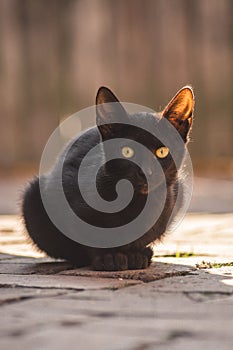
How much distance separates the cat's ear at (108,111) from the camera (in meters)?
3.01

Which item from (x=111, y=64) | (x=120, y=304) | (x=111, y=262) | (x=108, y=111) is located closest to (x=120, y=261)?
(x=111, y=262)

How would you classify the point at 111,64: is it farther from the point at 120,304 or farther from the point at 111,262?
the point at 120,304

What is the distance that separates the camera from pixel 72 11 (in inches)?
348

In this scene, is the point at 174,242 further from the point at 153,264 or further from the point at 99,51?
the point at 99,51

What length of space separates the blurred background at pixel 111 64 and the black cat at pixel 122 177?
17.7ft

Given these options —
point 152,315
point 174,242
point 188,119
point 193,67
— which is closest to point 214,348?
point 152,315

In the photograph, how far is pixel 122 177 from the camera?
2941 millimetres

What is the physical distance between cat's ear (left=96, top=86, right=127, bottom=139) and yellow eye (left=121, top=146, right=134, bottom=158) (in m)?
0.10

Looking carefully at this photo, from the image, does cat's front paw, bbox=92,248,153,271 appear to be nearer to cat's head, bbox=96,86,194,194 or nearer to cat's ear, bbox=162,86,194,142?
cat's head, bbox=96,86,194,194

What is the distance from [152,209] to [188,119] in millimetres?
389

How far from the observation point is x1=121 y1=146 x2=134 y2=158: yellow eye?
295 cm

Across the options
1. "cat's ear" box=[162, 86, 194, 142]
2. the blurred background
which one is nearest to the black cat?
"cat's ear" box=[162, 86, 194, 142]

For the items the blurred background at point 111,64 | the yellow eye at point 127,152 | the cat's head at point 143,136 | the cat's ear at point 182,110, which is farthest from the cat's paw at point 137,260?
the blurred background at point 111,64

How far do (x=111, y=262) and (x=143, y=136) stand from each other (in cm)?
48
